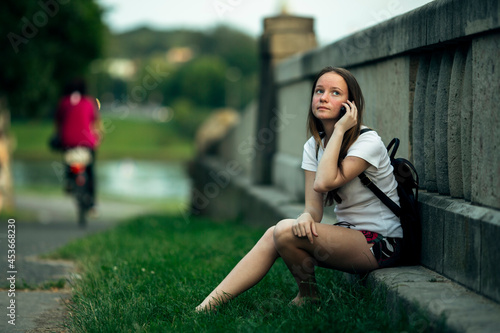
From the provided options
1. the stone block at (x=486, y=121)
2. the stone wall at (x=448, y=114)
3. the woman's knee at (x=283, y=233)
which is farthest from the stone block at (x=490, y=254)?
the woman's knee at (x=283, y=233)

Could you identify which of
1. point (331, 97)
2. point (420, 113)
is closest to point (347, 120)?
point (331, 97)

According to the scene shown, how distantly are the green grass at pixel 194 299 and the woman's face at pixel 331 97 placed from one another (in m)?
0.93

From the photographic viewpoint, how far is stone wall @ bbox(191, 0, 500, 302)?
2820 mm

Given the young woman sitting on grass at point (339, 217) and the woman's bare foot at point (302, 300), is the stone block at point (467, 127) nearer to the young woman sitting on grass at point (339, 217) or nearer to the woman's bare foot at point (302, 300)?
the young woman sitting on grass at point (339, 217)

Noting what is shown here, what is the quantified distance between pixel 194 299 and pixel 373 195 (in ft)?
3.84

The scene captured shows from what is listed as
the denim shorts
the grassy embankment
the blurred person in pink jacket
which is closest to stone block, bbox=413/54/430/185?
the denim shorts

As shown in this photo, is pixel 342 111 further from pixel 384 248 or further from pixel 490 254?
pixel 490 254

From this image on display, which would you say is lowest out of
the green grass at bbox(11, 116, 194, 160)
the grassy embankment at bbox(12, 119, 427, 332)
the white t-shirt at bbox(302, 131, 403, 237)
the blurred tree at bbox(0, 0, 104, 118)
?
the green grass at bbox(11, 116, 194, 160)

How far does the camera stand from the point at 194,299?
3.74m

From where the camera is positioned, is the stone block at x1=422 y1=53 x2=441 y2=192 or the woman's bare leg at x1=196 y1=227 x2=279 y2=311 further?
the stone block at x1=422 y1=53 x2=441 y2=192

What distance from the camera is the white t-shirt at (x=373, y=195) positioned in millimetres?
3379

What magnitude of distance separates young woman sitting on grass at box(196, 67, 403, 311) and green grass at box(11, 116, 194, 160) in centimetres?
4979

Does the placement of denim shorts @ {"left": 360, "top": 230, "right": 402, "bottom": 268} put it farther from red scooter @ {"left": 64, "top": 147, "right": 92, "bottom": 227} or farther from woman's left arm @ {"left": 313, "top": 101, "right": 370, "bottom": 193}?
red scooter @ {"left": 64, "top": 147, "right": 92, "bottom": 227}

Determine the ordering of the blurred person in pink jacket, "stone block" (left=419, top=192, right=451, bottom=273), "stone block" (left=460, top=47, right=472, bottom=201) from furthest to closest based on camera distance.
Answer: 1. the blurred person in pink jacket
2. "stone block" (left=419, top=192, right=451, bottom=273)
3. "stone block" (left=460, top=47, right=472, bottom=201)
